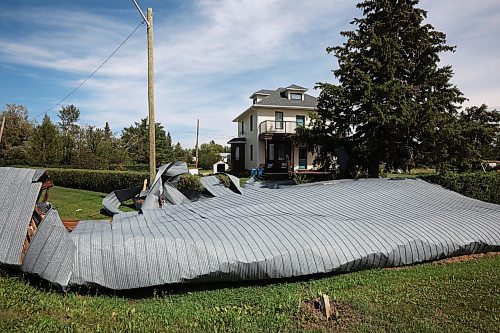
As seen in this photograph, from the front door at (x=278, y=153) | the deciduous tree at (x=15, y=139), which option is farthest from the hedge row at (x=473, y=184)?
the deciduous tree at (x=15, y=139)

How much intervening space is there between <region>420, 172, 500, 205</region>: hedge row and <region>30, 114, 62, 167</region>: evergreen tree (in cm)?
2612

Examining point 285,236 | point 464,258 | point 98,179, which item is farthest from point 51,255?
point 98,179

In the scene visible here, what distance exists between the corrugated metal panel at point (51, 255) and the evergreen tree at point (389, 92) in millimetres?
9770

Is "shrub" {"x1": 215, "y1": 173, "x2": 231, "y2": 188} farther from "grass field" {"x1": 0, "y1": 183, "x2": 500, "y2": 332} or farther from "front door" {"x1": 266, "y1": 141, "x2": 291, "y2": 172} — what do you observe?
"front door" {"x1": 266, "y1": 141, "x2": 291, "y2": 172}

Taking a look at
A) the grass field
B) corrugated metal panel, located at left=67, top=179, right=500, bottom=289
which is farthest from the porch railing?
the grass field

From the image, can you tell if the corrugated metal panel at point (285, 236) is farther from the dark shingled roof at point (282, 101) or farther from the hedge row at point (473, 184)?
the dark shingled roof at point (282, 101)

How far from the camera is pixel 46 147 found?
28.1 m

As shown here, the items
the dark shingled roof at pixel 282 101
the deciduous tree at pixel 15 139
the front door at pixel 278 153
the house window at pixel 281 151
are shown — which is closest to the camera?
the front door at pixel 278 153

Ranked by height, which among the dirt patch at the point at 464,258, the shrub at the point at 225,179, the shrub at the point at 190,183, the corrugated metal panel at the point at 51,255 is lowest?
the dirt patch at the point at 464,258

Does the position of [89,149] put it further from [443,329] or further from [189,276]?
[443,329]

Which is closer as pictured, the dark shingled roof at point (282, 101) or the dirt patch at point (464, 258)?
the dirt patch at point (464, 258)

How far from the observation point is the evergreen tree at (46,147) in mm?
27625

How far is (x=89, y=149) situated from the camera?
26312mm

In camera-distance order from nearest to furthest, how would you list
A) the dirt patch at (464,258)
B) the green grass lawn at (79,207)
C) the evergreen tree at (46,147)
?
the dirt patch at (464,258) → the green grass lawn at (79,207) → the evergreen tree at (46,147)
